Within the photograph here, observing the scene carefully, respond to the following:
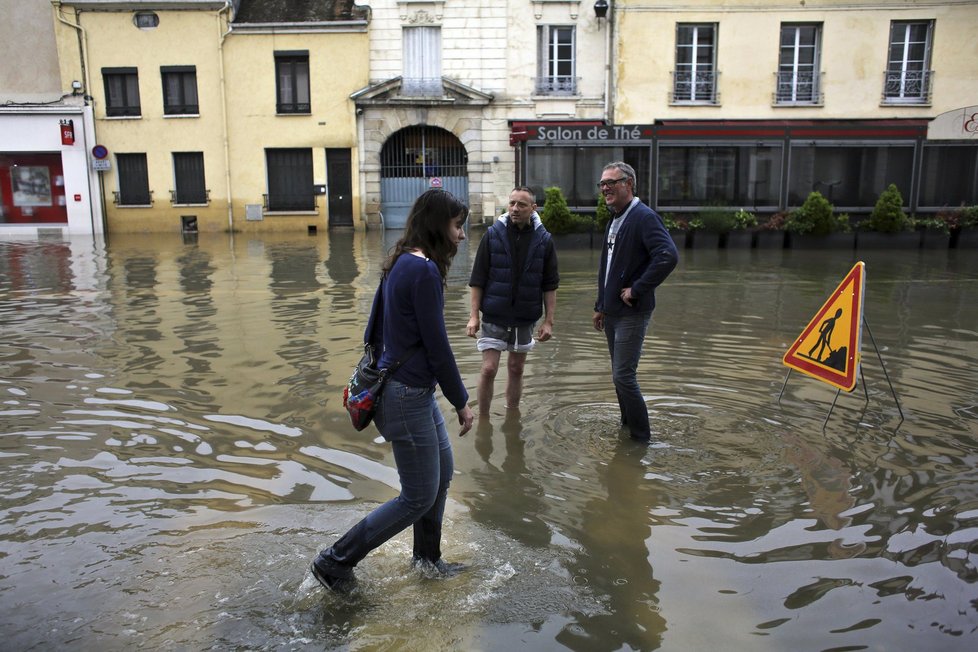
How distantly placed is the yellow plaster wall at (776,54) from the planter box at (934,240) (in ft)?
20.4

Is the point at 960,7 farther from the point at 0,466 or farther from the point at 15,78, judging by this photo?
the point at 15,78

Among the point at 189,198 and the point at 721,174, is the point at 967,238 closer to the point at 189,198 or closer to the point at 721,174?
the point at 721,174

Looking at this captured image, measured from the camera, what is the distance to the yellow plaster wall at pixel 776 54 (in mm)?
23578

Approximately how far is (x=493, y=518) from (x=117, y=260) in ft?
50.5

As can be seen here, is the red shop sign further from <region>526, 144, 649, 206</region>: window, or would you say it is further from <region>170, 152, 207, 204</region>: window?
<region>526, 144, 649, 206</region>: window

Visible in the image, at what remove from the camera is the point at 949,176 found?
70.5 ft

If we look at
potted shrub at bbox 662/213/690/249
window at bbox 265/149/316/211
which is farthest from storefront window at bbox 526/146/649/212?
window at bbox 265/149/316/211

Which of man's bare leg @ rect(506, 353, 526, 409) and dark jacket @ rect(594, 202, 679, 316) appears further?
man's bare leg @ rect(506, 353, 526, 409)

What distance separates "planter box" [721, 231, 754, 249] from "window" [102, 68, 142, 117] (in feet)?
60.7

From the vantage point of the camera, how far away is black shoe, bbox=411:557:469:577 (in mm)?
3756

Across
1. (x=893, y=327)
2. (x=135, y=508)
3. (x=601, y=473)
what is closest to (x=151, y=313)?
(x=135, y=508)

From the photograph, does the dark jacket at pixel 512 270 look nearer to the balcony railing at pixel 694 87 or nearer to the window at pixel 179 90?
the balcony railing at pixel 694 87

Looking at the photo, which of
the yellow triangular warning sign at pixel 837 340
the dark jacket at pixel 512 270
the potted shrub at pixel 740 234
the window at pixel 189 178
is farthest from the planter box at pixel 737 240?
the window at pixel 189 178

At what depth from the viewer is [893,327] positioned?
9516mm
